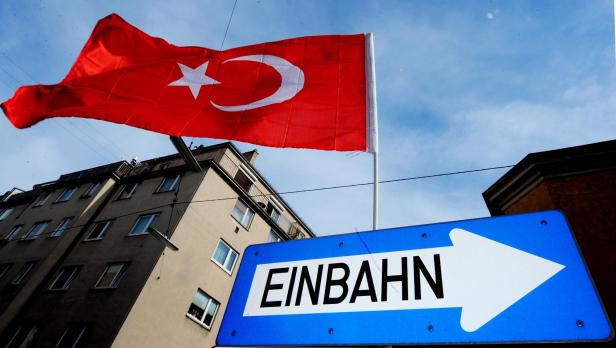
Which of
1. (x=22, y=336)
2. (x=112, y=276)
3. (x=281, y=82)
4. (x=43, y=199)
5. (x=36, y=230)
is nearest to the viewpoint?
(x=281, y=82)

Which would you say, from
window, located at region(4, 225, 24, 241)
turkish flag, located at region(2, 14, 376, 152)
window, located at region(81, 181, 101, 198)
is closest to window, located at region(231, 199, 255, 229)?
window, located at region(81, 181, 101, 198)

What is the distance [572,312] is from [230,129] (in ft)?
11.2

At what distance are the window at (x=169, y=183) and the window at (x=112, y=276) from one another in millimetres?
4969

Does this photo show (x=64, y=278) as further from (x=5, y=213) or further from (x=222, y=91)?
(x=5, y=213)

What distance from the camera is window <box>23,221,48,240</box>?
23.2 metres

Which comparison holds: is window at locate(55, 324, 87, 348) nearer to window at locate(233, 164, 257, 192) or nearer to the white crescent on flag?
window at locate(233, 164, 257, 192)

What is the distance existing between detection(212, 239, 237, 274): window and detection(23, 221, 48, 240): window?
13.7 meters

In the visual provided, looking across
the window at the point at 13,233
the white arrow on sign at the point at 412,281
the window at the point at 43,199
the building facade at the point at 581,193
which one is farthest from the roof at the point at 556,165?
the window at the point at 13,233

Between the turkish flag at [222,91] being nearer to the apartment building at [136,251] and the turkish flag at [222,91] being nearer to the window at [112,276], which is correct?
the apartment building at [136,251]

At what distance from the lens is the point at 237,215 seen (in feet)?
68.6

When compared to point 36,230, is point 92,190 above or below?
above

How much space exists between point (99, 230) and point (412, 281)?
874 inches

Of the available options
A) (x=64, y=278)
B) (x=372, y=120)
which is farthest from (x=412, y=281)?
(x=64, y=278)

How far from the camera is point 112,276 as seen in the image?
16.2 meters
